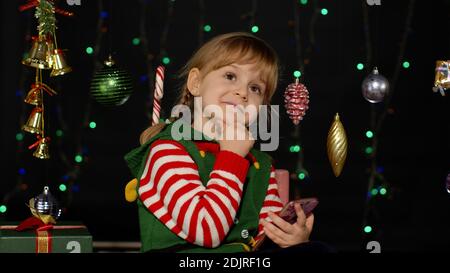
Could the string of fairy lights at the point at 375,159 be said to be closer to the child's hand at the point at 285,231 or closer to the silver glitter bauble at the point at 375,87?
the silver glitter bauble at the point at 375,87

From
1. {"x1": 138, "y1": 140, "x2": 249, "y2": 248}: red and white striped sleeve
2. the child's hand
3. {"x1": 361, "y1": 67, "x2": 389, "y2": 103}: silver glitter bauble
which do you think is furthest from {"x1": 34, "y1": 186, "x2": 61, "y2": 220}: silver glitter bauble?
{"x1": 361, "y1": 67, "x2": 389, "y2": 103}: silver glitter bauble

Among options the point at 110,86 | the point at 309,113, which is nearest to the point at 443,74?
the point at 309,113

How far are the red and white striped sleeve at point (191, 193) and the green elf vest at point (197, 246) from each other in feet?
0.12

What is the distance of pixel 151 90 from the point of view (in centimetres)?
414

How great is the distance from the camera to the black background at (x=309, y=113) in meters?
4.06

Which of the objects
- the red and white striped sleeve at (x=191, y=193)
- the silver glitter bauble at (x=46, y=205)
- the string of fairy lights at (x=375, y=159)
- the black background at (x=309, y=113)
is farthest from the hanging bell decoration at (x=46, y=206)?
the string of fairy lights at (x=375, y=159)

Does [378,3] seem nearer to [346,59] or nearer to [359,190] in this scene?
[346,59]

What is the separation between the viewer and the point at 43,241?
3.03 m

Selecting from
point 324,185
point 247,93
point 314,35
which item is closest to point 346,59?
point 314,35

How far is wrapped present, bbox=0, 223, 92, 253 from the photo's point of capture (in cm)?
300

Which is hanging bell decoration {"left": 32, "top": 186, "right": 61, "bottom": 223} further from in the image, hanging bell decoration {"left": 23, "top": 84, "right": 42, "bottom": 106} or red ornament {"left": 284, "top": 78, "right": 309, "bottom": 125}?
red ornament {"left": 284, "top": 78, "right": 309, "bottom": 125}

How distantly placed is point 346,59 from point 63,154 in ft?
4.61

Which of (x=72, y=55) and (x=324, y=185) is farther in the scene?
(x=324, y=185)

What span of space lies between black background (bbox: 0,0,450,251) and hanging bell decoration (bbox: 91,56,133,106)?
0.52m
